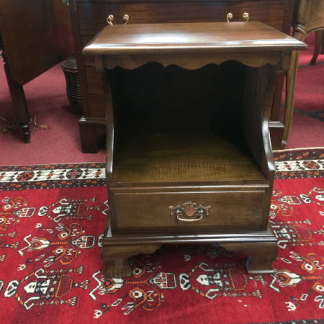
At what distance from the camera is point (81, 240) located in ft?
4.46

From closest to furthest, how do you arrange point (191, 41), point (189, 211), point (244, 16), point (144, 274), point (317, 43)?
point (191, 41)
point (189, 211)
point (144, 274)
point (244, 16)
point (317, 43)

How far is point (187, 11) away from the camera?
1640 mm

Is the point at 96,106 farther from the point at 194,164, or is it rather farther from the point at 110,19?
the point at 194,164

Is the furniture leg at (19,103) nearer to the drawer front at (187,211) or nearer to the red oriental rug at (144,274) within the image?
the red oriental rug at (144,274)

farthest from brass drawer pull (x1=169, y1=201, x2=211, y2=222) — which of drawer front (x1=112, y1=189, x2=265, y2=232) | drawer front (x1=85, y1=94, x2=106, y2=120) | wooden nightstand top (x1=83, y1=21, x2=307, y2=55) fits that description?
drawer front (x1=85, y1=94, x2=106, y2=120)

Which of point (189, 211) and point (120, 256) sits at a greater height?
point (189, 211)

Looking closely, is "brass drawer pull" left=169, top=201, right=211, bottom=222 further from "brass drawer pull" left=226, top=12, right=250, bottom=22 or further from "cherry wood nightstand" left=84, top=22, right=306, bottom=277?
"brass drawer pull" left=226, top=12, right=250, bottom=22

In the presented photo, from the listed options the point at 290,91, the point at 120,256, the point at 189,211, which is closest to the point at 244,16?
the point at 290,91

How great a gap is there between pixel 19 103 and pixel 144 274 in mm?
1385

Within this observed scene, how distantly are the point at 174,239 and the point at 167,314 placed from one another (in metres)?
0.22

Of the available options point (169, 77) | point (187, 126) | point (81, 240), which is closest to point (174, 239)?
point (81, 240)

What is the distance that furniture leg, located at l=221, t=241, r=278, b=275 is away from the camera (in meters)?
1.14

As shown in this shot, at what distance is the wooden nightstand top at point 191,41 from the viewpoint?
36.5 inches

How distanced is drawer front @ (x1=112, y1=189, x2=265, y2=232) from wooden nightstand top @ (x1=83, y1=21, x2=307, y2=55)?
42cm
